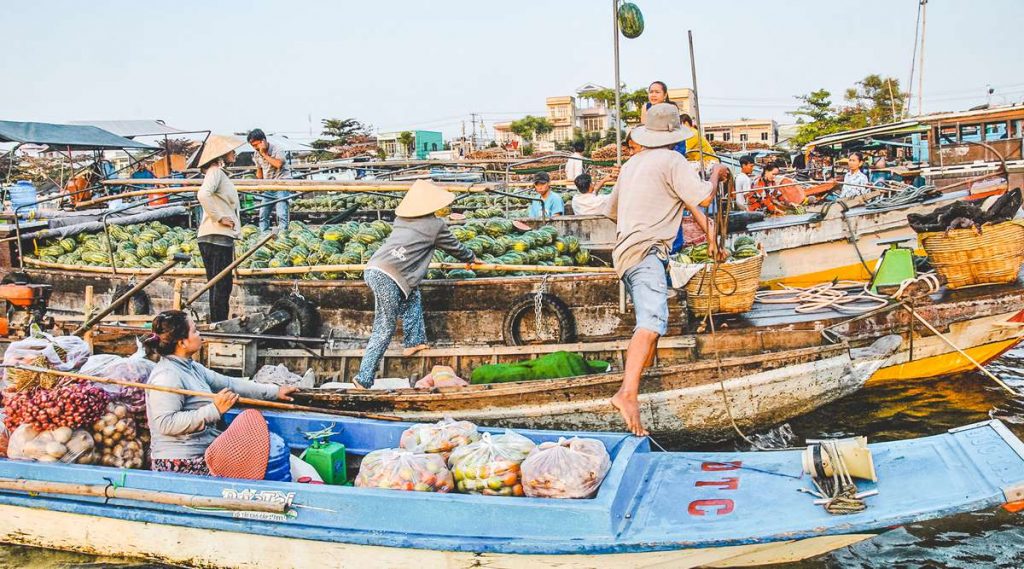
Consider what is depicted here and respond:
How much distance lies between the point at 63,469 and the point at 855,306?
581 cm

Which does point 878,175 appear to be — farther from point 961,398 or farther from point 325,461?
point 325,461

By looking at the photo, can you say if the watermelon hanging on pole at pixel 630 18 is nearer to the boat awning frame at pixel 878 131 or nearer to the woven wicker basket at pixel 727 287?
the woven wicker basket at pixel 727 287

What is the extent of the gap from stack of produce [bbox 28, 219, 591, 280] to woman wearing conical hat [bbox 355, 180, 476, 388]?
86 cm

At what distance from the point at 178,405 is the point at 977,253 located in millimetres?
5934

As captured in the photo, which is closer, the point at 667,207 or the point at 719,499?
the point at 719,499

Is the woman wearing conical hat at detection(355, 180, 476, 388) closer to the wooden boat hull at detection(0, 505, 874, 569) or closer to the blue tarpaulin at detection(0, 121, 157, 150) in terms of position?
the wooden boat hull at detection(0, 505, 874, 569)

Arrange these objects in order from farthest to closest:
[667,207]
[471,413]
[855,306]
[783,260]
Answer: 1. [783,260]
2. [855,306]
3. [471,413]
4. [667,207]

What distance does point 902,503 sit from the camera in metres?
3.56

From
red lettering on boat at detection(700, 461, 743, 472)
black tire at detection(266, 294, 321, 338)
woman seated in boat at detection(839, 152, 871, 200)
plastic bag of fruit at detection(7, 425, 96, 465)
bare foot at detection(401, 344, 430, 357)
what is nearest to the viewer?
red lettering on boat at detection(700, 461, 743, 472)

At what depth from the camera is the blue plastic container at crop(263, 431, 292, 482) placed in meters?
4.42

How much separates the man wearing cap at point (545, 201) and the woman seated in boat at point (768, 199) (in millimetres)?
3264

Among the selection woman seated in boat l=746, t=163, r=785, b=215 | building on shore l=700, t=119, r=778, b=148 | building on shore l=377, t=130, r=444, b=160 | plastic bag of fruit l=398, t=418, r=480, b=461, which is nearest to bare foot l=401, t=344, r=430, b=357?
plastic bag of fruit l=398, t=418, r=480, b=461

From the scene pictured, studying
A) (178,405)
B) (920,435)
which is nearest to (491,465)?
(178,405)

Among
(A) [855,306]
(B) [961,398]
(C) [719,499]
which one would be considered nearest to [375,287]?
(C) [719,499]
